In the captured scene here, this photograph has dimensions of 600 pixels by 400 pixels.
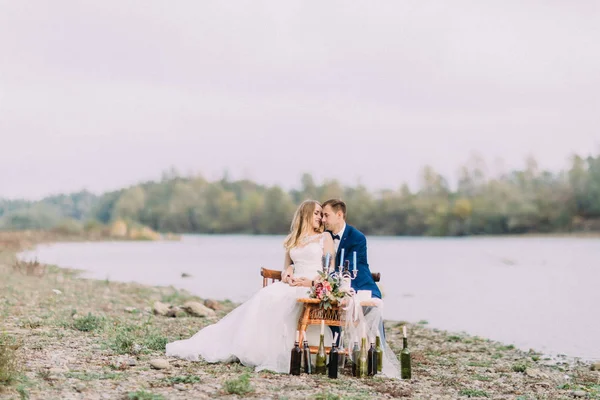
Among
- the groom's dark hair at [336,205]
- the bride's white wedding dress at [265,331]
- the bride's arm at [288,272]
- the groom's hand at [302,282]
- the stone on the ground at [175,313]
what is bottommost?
the stone on the ground at [175,313]

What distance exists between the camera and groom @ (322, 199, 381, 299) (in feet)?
28.9

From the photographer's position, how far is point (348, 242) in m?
8.90

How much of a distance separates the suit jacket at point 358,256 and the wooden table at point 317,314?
37 cm

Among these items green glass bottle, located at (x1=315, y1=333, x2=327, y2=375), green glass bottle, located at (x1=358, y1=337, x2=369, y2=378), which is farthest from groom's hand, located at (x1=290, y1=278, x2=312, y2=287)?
green glass bottle, located at (x1=358, y1=337, x2=369, y2=378)

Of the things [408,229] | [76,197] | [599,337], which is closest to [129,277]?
[599,337]

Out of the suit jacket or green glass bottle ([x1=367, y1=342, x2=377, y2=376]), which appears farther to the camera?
the suit jacket

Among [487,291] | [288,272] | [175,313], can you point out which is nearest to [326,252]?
[288,272]

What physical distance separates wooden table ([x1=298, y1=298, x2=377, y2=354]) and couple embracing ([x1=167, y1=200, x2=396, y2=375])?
0.89 feet

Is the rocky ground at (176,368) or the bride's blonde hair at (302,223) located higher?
the bride's blonde hair at (302,223)

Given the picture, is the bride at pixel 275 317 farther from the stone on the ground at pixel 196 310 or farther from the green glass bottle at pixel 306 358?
the stone on the ground at pixel 196 310

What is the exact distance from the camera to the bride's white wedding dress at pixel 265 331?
855cm

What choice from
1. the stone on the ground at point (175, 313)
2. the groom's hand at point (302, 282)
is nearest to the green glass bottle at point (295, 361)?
the groom's hand at point (302, 282)

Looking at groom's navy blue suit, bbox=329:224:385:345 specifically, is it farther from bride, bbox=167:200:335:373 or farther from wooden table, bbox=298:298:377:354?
wooden table, bbox=298:298:377:354

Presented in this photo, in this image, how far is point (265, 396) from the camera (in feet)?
22.5
